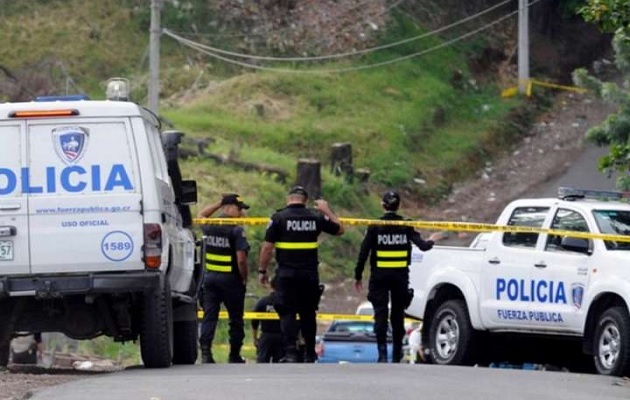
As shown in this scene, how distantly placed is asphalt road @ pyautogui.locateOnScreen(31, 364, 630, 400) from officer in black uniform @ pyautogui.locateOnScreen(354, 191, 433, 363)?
2178 millimetres

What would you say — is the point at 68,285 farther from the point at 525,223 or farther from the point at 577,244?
the point at 525,223

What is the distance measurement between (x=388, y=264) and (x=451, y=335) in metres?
1.20

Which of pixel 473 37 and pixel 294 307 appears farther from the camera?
pixel 473 37

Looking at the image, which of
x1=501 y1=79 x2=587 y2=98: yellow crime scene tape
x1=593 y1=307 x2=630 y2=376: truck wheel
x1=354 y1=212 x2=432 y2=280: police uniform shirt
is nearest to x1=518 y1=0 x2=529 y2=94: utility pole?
x1=501 y1=79 x2=587 y2=98: yellow crime scene tape

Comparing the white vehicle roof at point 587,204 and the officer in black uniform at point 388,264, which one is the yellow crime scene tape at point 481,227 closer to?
the officer in black uniform at point 388,264

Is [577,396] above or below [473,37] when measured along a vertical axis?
below

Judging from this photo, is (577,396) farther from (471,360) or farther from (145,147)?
(471,360)

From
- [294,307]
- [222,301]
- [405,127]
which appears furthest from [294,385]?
[405,127]

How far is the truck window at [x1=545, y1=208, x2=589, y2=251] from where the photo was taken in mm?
16609

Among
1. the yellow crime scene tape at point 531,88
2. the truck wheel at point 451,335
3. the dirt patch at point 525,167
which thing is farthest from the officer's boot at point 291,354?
the yellow crime scene tape at point 531,88

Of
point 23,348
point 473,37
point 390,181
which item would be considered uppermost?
point 473,37

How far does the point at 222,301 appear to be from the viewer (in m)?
18.4

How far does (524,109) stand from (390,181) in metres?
7.56

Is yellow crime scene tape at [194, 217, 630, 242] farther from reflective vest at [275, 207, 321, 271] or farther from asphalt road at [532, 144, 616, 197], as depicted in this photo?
asphalt road at [532, 144, 616, 197]
